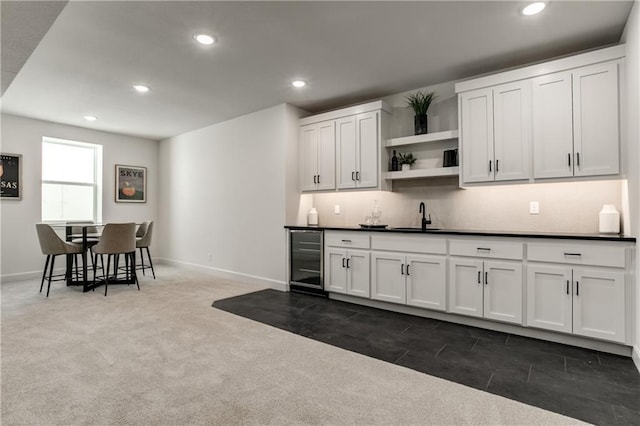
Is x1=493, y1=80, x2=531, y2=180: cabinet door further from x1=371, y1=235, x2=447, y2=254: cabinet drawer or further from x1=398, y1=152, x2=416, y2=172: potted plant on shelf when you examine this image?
x1=398, y1=152, x2=416, y2=172: potted plant on shelf

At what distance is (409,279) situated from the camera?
3635 millimetres

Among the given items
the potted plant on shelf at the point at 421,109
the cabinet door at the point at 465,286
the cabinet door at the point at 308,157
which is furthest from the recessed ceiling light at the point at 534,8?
the cabinet door at the point at 308,157

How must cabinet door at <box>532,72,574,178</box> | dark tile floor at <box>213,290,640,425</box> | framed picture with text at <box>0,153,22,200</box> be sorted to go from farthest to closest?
framed picture with text at <box>0,153,22,200</box> < cabinet door at <box>532,72,574,178</box> < dark tile floor at <box>213,290,640,425</box>

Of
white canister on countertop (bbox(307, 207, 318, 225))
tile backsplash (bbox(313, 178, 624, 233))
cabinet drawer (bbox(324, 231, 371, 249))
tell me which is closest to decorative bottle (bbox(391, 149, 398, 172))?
tile backsplash (bbox(313, 178, 624, 233))

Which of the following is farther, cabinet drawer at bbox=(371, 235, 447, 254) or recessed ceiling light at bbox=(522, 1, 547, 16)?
cabinet drawer at bbox=(371, 235, 447, 254)

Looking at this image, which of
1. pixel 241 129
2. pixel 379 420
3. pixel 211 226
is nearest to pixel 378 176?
pixel 241 129

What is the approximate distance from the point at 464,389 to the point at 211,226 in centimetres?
490

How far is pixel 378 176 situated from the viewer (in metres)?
4.20

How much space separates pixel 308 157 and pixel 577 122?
3143mm

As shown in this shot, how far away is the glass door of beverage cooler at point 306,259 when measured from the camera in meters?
4.46

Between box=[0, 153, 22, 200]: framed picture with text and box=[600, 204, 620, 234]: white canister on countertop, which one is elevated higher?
box=[0, 153, 22, 200]: framed picture with text

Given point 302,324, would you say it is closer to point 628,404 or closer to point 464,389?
point 464,389

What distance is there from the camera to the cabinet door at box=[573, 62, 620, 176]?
9.23ft

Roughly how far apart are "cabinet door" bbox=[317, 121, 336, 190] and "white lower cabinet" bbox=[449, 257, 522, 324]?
6.59ft
